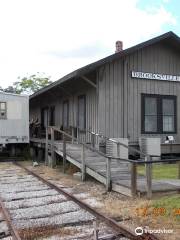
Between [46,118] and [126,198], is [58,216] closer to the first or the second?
[126,198]

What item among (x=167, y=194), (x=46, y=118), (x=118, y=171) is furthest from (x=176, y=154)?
(x=46, y=118)

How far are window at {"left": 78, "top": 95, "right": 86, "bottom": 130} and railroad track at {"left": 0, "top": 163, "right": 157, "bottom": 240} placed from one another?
6606mm

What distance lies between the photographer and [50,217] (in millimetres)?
7473

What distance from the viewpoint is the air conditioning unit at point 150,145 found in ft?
52.5

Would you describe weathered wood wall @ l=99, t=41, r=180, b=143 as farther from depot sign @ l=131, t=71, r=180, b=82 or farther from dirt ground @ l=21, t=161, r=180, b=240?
dirt ground @ l=21, t=161, r=180, b=240

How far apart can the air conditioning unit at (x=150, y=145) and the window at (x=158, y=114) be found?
0.61 m

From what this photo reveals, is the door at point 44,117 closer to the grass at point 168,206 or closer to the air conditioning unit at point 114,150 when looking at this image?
the air conditioning unit at point 114,150

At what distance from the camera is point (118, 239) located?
6008mm

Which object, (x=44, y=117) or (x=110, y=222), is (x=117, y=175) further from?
(x=44, y=117)

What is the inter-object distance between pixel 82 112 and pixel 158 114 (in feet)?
10.7

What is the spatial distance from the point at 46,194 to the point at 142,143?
7121 mm

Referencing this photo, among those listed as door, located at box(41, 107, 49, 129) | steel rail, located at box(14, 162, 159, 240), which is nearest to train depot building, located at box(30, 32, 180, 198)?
steel rail, located at box(14, 162, 159, 240)

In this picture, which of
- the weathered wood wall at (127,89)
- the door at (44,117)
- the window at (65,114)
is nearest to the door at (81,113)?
the weathered wood wall at (127,89)

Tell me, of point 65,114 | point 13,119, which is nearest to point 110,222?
point 13,119
